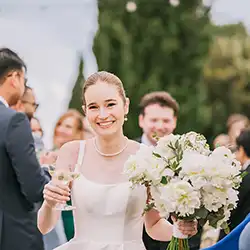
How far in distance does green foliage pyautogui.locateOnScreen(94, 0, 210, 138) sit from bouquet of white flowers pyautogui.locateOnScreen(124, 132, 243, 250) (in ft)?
84.3

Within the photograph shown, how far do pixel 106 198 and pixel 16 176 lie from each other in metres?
1.02

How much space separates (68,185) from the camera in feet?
14.8

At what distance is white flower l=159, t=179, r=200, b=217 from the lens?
3.94 meters

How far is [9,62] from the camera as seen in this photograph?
5504mm

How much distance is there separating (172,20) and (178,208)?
2754 cm

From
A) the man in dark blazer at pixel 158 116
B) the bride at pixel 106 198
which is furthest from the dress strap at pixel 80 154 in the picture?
the man in dark blazer at pixel 158 116

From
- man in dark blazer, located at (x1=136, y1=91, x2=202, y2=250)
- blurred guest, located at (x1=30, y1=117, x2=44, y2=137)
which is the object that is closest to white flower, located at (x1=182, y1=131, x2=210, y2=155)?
man in dark blazer, located at (x1=136, y1=91, x2=202, y2=250)

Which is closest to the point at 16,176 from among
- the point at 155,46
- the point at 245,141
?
the point at 245,141

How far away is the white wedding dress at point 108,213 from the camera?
4520 mm

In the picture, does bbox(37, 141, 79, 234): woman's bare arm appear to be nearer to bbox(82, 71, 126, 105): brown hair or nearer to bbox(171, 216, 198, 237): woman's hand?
bbox(82, 71, 126, 105): brown hair

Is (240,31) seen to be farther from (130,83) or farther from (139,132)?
(139,132)

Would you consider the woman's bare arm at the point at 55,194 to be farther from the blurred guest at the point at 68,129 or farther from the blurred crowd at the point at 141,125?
the blurred guest at the point at 68,129

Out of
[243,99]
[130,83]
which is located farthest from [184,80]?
[243,99]

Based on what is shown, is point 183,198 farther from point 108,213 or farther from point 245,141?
point 245,141
